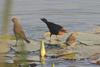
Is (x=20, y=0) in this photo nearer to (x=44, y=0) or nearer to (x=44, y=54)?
(x=44, y=0)

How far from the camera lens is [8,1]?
1013 millimetres

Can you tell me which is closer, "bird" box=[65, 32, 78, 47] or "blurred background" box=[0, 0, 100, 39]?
"bird" box=[65, 32, 78, 47]

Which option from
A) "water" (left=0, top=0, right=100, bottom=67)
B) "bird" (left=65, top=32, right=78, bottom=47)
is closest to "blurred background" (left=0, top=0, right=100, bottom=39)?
"water" (left=0, top=0, right=100, bottom=67)

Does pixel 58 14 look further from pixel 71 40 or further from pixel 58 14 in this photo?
pixel 71 40

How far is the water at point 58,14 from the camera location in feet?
26.6

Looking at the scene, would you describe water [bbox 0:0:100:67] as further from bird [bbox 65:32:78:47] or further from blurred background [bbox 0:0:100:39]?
bird [bbox 65:32:78:47]

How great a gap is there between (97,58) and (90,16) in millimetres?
3501

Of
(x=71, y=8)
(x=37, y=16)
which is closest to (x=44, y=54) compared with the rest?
(x=37, y=16)

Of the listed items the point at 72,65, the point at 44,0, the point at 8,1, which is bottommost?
the point at 72,65

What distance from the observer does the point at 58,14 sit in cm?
970

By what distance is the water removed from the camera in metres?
8.10

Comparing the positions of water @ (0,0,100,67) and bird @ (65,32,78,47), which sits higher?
water @ (0,0,100,67)

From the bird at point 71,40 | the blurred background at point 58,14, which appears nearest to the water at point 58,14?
the blurred background at point 58,14

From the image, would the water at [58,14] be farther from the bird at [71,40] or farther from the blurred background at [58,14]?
the bird at [71,40]
